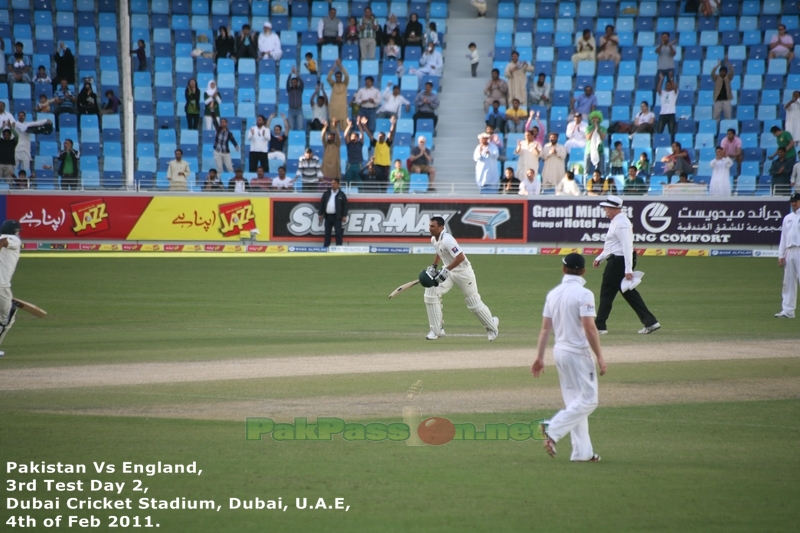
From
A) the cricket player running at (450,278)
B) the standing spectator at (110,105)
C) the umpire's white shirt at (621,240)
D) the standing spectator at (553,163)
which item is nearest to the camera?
the cricket player running at (450,278)

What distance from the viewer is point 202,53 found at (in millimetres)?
30875

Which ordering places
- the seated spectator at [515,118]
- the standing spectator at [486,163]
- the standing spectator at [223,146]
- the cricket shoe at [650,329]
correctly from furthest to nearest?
the seated spectator at [515,118] → the standing spectator at [223,146] → the standing spectator at [486,163] → the cricket shoe at [650,329]

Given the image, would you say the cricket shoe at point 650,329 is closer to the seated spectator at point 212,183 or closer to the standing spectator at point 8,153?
the seated spectator at point 212,183

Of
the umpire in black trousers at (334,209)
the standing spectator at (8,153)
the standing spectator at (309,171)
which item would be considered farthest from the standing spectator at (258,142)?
the standing spectator at (8,153)

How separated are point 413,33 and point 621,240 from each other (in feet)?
63.2

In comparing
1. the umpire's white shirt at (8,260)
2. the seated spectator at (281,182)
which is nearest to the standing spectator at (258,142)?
the seated spectator at (281,182)

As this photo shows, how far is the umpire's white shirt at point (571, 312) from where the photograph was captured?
7.25 meters

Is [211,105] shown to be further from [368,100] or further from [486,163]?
[486,163]

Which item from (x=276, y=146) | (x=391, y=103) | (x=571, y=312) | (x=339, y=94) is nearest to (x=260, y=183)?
(x=276, y=146)

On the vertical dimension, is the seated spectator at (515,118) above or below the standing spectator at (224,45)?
below

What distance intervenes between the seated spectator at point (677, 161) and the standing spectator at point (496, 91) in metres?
5.73

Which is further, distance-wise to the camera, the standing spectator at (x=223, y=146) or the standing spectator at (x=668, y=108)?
the standing spectator at (x=668, y=108)

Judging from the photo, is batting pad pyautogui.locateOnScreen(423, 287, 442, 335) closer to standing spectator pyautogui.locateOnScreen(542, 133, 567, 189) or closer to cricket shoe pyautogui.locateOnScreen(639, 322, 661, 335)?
cricket shoe pyautogui.locateOnScreen(639, 322, 661, 335)

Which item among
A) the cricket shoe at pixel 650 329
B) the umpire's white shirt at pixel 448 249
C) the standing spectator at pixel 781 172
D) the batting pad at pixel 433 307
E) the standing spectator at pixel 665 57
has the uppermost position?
the standing spectator at pixel 665 57
